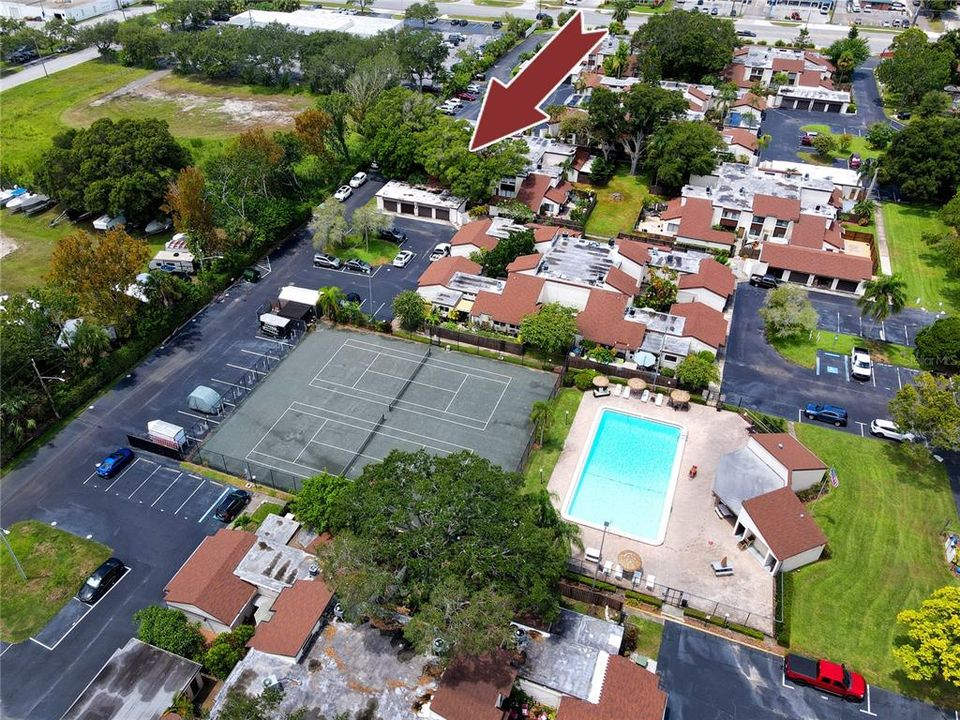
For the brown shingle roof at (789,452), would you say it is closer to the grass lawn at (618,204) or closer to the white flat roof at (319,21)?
the grass lawn at (618,204)

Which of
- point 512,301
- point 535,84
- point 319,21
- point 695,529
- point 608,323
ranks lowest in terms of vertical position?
point 695,529

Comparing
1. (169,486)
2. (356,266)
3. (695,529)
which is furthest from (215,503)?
(695,529)

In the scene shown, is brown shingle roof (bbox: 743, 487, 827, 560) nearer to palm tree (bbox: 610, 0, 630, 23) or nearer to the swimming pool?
the swimming pool

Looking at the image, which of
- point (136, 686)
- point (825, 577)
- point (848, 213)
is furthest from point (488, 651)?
point (848, 213)

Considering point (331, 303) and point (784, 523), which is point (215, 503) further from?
point (784, 523)

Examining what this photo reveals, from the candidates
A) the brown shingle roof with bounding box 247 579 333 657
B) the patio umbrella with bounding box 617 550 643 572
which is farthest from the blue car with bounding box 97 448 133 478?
the patio umbrella with bounding box 617 550 643 572

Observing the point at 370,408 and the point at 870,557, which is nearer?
the point at 870,557

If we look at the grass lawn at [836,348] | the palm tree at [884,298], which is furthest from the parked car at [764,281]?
the palm tree at [884,298]

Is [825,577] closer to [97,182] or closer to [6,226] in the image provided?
[97,182]
